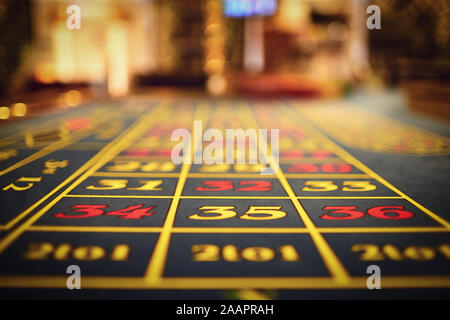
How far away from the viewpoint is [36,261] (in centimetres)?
184

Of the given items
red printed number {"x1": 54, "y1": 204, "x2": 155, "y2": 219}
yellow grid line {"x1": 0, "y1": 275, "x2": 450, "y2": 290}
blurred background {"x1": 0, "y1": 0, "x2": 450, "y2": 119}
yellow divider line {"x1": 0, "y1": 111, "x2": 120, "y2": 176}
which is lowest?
yellow grid line {"x1": 0, "y1": 275, "x2": 450, "y2": 290}

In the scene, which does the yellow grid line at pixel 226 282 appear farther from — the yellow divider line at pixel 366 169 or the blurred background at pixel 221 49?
the blurred background at pixel 221 49

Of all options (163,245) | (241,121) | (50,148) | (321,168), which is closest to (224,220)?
(163,245)

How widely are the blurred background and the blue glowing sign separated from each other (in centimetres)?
3

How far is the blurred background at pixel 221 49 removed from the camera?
8.72m

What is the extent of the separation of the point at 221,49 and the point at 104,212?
10.7 meters

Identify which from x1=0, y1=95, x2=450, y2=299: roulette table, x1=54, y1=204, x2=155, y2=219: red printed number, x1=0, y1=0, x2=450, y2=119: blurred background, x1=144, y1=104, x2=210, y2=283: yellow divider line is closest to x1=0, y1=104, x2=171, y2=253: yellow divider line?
x1=0, y1=95, x2=450, y2=299: roulette table

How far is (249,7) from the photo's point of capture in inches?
465

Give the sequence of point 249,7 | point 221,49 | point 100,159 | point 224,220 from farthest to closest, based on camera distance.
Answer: point 221,49
point 249,7
point 100,159
point 224,220

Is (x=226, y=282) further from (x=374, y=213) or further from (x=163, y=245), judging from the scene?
(x=374, y=213)

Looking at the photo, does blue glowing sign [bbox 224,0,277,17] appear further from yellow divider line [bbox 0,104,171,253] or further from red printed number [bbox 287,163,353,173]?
red printed number [bbox 287,163,353,173]

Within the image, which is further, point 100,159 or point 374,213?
point 100,159

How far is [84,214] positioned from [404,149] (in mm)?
3206

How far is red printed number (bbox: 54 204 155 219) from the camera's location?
2.38 m
